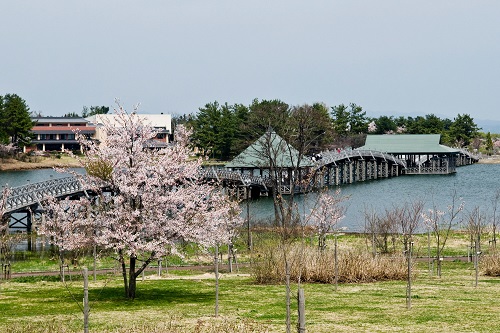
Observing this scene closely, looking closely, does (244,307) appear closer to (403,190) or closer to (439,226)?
(439,226)

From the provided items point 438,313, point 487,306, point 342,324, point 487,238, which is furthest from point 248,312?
point 487,238

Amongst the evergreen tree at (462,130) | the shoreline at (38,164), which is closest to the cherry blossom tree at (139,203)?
the shoreline at (38,164)

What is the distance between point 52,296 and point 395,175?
334ft

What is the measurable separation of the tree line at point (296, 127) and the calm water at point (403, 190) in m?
7.35

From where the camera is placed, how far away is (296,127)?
89312 mm

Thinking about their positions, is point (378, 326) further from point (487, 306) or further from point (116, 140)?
point (116, 140)

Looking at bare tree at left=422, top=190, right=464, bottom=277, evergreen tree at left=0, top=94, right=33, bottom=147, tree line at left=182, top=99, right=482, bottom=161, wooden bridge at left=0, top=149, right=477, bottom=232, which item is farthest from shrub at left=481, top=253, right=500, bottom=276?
evergreen tree at left=0, top=94, right=33, bottom=147

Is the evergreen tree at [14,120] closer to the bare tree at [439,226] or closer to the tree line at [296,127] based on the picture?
the tree line at [296,127]

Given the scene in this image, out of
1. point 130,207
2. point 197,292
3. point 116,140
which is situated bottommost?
point 197,292

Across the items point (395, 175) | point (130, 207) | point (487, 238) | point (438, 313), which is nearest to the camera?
point (438, 313)

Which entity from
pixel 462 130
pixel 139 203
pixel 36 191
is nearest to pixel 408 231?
pixel 139 203

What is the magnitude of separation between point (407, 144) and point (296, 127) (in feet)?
152

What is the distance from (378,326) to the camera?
20.5m

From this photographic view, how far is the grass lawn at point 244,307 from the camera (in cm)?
2030
